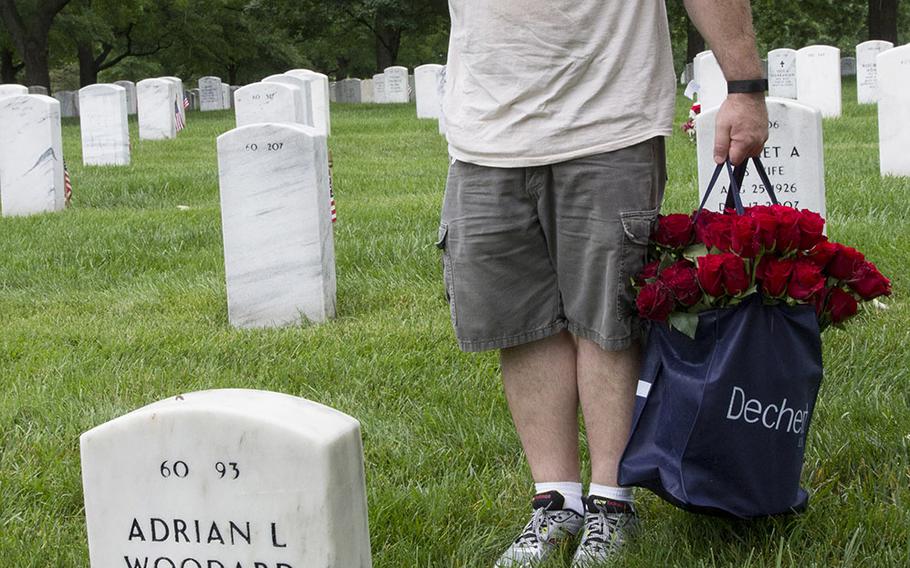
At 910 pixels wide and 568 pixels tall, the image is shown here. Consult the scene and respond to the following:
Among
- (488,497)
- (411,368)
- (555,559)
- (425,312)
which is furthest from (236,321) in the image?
(555,559)

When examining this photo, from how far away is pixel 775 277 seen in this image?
2.44 meters

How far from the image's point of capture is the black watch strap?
262cm

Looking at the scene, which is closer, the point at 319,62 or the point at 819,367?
the point at 819,367

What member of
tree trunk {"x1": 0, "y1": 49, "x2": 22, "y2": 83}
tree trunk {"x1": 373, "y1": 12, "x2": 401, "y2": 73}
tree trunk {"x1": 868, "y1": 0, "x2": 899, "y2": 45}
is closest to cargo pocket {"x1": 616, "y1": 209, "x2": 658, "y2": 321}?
tree trunk {"x1": 868, "y1": 0, "x2": 899, "y2": 45}

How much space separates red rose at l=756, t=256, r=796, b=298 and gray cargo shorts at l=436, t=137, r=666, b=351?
292 mm

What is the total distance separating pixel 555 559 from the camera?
274 cm

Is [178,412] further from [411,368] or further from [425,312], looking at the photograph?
[425,312]

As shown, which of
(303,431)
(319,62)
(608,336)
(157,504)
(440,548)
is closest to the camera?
(303,431)

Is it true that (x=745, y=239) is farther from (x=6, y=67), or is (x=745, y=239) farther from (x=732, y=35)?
(x=6, y=67)

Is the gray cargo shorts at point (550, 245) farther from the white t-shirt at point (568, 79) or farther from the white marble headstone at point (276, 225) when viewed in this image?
the white marble headstone at point (276, 225)

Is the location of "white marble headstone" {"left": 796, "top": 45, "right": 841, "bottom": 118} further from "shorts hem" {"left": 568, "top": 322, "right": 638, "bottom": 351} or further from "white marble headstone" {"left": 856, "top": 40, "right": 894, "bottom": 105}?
"shorts hem" {"left": 568, "top": 322, "right": 638, "bottom": 351}

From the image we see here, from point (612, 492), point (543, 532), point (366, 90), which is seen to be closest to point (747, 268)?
point (612, 492)

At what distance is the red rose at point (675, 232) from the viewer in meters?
2.64

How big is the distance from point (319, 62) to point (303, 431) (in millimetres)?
50492
